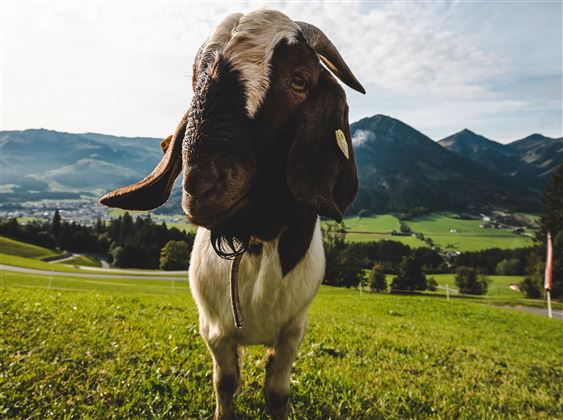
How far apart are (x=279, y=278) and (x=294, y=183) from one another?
43.8 inches

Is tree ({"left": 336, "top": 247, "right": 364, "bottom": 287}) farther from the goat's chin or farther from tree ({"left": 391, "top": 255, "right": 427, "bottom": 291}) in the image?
the goat's chin

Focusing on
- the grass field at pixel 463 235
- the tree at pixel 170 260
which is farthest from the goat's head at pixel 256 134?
the grass field at pixel 463 235

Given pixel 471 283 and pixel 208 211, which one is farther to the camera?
pixel 471 283

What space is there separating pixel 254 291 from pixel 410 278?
70.9 meters

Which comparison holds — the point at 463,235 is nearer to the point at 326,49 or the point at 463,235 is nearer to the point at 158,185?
the point at 326,49

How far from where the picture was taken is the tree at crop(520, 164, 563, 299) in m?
57.9

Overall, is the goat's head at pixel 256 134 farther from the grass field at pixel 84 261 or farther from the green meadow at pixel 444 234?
the green meadow at pixel 444 234

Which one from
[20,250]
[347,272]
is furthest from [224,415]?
[20,250]

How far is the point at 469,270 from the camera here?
7750 centimetres

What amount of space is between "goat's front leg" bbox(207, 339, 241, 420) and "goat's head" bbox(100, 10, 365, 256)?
140 centimetres

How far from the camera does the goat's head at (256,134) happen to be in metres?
1.85

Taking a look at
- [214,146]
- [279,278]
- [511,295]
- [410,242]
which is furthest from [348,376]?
[410,242]

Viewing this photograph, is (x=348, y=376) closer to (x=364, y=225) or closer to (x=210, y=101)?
(x=210, y=101)

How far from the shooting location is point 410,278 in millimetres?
68125
